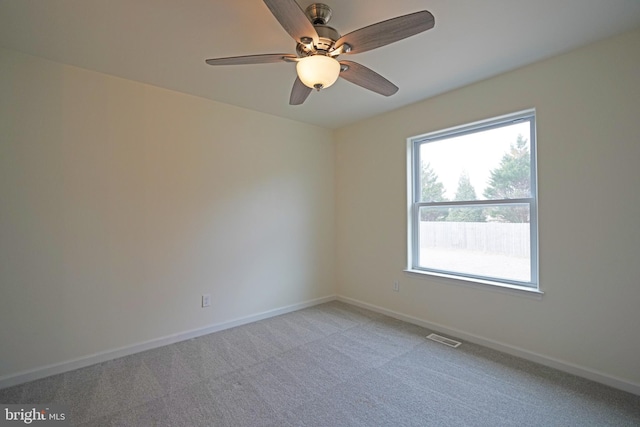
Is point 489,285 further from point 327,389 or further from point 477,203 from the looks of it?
point 327,389

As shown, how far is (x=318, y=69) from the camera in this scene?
1.58 m

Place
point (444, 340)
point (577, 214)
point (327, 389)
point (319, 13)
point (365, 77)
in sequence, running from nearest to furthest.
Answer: point (319, 13) < point (365, 77) < point (327, 389) < point (577, 214) < point (444, 340)

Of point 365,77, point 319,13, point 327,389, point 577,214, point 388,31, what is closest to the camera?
point 388,31

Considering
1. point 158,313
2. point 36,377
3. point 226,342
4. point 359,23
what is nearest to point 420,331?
point 226,342

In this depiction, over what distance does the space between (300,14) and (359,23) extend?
0.72 meters

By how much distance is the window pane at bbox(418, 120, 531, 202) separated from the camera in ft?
8.52

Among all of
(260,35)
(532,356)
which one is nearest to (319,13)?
(260,35)

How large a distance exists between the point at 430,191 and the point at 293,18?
8.00ft

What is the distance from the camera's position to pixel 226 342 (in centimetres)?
282

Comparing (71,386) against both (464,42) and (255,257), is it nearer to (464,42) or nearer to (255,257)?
(255,257)

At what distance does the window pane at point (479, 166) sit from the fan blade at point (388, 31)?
173cm

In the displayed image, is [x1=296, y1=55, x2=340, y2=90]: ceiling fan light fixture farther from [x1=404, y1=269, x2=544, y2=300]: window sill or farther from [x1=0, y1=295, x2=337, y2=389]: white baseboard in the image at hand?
[x1=0, y1=295, x2=337, y2=389]: white baseboard

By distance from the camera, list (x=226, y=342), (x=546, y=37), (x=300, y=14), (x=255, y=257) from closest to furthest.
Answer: (x=300, y=14) → (x=546, y=37) → (x=226, y=342) → (x=255, y=257)

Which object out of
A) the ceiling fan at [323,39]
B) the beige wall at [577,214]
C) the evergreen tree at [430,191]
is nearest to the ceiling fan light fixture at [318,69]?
the ceiling fan at [323,39]
